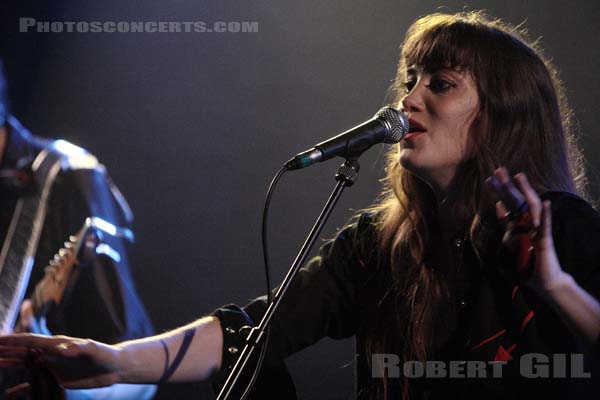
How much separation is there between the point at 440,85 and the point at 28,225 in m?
2.02

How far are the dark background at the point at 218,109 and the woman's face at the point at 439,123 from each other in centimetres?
119

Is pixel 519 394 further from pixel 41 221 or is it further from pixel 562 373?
pixel 41 221

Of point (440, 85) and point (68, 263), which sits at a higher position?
point (440, 85)

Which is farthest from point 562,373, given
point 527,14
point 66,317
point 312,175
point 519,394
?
point 66,317

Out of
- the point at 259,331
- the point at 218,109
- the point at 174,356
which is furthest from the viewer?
the point at 218,109

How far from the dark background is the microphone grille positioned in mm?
1475

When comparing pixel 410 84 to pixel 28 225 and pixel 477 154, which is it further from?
pixel 28 225

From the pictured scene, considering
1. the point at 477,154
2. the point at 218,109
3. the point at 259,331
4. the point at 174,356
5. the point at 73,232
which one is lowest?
the point at 174,356

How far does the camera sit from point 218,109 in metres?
3.16

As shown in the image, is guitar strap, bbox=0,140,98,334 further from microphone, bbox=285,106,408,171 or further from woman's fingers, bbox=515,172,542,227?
woman's fingers, bbox=515,172,542,227

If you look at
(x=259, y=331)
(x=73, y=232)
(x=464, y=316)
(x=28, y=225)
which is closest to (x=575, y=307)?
(x=464, y=316)

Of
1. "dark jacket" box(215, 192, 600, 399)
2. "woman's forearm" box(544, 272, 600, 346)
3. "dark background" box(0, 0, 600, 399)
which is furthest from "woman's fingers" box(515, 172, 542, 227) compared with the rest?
"dark background" box(0, 0, 600, 399)

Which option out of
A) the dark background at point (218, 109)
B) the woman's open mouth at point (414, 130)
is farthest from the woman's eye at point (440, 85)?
the dark background at point (218, 109)

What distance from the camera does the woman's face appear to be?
181 cm
